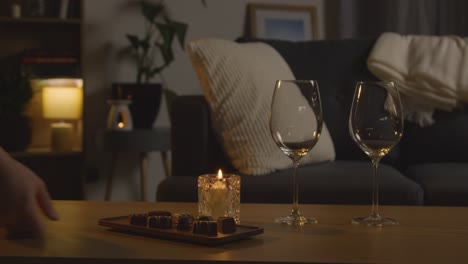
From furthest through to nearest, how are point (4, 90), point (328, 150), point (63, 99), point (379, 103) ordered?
1. point (63, 99)
2. point (4, 90)
3. point (328, 150)
4. point (379, 103)

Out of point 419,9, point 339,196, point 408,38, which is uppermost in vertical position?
point 419,9

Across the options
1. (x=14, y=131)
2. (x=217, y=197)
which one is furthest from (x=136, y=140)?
(x=217, y=197)

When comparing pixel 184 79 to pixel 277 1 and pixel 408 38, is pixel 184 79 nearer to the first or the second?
pixel 277 1

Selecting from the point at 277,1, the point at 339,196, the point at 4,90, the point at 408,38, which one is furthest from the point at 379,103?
the point at 277,1

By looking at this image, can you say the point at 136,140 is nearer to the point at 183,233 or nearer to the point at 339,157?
the point at 339,157

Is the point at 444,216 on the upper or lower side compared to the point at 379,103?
lower

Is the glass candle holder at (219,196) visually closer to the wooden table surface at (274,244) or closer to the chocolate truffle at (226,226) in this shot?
the wooden table surface at (274,244)

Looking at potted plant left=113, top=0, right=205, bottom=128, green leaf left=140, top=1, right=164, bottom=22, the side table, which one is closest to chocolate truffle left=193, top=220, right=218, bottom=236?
the side table

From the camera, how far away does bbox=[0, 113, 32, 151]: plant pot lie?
310 centimetres

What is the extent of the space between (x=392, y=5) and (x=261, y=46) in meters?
1.57

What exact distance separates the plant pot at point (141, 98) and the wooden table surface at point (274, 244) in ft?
6.58

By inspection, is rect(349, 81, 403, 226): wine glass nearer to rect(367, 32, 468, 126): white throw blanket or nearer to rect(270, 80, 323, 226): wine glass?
rect(270, 80, 323, 226): wine glass

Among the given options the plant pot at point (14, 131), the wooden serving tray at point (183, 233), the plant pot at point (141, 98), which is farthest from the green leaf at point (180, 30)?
the wooden serving tray at point (183, 233)

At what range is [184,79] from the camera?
3.50m
